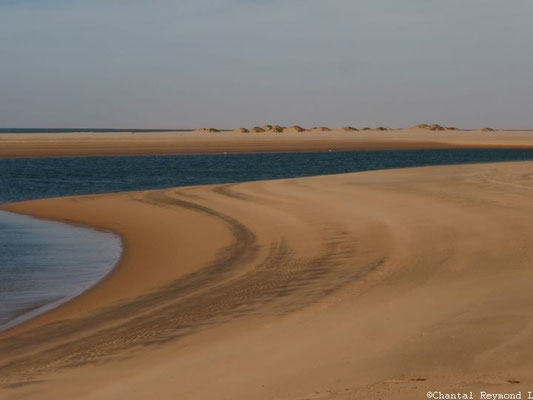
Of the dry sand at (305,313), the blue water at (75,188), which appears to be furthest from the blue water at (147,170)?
the dry sand at (305,313)

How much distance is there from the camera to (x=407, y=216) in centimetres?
1731

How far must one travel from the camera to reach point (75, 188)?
3534 cm

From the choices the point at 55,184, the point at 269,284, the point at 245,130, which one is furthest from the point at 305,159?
the point at 245,130

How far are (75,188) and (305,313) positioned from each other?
28.2 m

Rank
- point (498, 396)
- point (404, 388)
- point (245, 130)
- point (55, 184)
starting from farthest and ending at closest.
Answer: point (245, 130)
point (55, 184)
point (404, 388)
point (498, 396)

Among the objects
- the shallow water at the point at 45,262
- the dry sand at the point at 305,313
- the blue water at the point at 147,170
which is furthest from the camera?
the blue water at the point at 147,170

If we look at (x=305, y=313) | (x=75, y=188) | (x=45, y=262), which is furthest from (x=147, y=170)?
(x=305, y=313)

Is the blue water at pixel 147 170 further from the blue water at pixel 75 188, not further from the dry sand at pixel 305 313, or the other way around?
the dry sand at pixel 305 313

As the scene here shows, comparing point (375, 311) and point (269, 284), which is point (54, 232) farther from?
point (375, 311)

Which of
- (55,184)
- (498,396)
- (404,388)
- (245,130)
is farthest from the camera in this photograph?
(245,130)

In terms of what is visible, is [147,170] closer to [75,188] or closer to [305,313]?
[75,188]

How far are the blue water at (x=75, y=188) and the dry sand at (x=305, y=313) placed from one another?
786mm

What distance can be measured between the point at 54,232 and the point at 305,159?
44.9m

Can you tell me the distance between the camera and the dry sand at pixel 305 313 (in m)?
6.29
